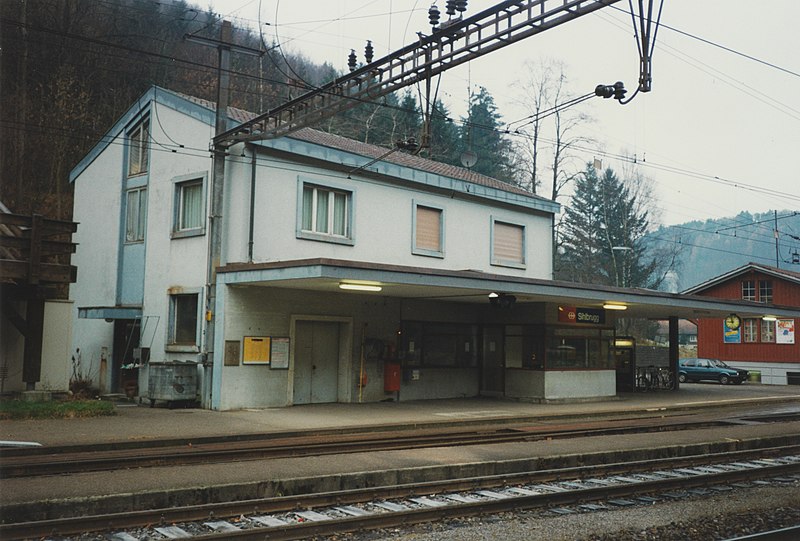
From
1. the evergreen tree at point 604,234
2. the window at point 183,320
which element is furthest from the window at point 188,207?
the evergreen tree at point 604,234

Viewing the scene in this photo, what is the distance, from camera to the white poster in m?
38.5

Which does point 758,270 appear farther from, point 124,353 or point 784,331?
point 124,353

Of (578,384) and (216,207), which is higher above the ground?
(216,207)

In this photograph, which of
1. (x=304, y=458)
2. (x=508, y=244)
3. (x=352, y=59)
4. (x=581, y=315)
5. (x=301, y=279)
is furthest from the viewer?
(x=508, y=244)

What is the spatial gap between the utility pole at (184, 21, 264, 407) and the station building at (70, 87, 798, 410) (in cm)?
9

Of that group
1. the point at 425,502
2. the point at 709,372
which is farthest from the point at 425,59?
the point at 709,372

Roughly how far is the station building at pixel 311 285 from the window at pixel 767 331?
15.2 meters

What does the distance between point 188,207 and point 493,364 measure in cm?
1064

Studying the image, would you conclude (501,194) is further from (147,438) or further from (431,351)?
(147,438)

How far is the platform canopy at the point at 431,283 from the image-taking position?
52.3 feet

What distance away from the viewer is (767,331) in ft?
130

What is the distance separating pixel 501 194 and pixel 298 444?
15.0 meters

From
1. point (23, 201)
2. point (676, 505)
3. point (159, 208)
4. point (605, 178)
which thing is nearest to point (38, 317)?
point (159, 208)

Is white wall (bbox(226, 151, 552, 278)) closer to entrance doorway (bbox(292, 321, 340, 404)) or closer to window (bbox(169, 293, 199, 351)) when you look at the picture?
window (bbox(169, 293, 199, 351))
